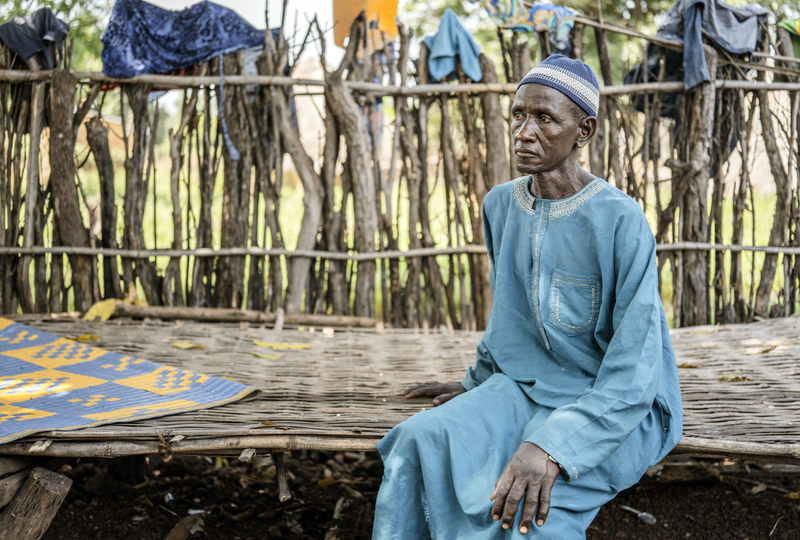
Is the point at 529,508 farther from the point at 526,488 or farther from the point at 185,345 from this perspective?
the point at 185,345

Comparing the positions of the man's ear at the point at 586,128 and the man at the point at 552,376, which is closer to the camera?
the man at the point at 552,376

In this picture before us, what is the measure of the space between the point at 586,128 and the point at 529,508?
1.06 m

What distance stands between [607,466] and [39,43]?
4308 millimetres

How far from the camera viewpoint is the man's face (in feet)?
5.95

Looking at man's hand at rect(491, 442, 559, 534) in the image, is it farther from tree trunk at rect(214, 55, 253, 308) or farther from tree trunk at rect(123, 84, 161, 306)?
tree trunk at rect(123, 84, 161, 306)

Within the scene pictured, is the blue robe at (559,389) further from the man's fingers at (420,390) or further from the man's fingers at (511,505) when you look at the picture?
the man's fingers at (420,390)

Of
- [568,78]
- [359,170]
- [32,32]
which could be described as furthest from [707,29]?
[32,32]

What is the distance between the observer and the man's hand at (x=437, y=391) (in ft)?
7.35

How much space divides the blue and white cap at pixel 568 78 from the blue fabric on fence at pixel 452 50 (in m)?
2.66

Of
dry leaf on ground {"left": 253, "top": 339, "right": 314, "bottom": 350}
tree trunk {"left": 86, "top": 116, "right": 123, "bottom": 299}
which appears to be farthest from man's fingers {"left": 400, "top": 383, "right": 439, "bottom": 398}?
tree trunk {"left": 86, "top": 116, "right": 123, "bottom": 299}

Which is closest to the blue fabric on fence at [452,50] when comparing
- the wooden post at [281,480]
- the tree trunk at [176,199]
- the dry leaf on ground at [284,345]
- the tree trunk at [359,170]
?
the tree trunk at [359,170]

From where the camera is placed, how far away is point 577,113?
185cm

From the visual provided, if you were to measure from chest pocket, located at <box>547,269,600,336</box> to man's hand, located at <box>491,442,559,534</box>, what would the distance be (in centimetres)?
46

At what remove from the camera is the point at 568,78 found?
181 cm
